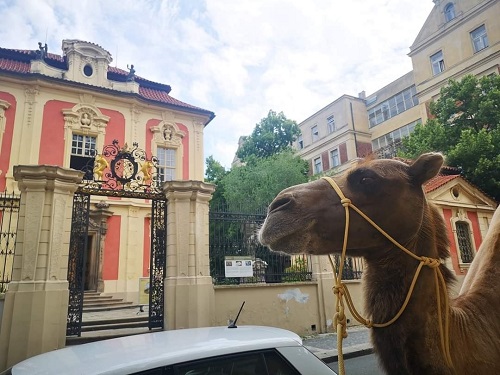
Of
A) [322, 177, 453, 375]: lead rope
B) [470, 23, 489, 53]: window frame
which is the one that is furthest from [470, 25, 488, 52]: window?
[322, 177, 453, 375]: lead rope

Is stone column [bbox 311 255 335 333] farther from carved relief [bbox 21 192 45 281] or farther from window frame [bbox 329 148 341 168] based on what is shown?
window frame [bbox 329 148 341 168]

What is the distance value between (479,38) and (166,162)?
81.6 ft

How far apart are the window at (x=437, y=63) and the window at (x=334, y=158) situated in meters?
11.2

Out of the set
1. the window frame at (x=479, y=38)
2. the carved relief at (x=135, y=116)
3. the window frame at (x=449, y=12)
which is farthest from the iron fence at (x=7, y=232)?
the window frame at (x=449, y=12)

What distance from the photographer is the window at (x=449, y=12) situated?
28422 millimetres

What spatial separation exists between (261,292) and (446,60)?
2690 cm

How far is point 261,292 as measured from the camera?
10.5 metres

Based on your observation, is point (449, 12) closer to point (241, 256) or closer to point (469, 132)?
point (469, 132)

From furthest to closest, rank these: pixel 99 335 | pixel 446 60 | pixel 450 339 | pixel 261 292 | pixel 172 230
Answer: pixel 446 60 → pixel 261 292 → pixel 172 230 → pixel 99 335 → pixel 450 339

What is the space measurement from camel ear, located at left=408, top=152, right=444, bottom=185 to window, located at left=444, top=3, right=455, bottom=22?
33444 mm

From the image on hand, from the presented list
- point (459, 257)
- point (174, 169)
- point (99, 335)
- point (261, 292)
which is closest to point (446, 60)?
point (459, 257)

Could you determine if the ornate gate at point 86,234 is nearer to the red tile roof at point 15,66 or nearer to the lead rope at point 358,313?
the lead rope at point 358,313

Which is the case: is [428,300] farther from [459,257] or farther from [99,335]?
[459,257]

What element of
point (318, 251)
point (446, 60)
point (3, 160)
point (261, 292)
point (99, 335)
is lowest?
point (99, 335)
